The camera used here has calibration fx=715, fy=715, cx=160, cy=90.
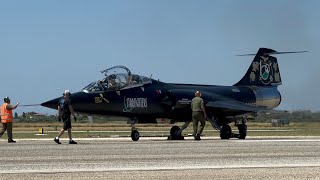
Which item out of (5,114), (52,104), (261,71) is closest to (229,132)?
(261,71)

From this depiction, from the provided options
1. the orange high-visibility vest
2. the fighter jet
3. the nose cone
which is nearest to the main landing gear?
the fighter jet

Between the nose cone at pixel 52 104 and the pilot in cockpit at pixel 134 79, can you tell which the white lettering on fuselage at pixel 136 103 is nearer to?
the pilot in cockpit at pixel 134 79

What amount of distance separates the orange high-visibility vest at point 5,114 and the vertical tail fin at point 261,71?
13.1 meters

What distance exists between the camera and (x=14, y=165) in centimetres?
1293

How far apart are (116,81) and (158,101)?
2.10 metres

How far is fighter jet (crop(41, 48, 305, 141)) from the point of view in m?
27.0

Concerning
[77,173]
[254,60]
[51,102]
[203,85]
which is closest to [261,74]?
[254,60]

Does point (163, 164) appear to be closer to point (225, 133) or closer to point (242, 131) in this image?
point (225, 133)

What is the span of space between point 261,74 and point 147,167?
23.3m

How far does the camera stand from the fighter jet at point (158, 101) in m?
27.0

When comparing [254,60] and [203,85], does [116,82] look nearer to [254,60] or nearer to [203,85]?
[203,85]

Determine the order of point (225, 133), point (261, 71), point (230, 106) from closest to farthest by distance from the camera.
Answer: point (225, 133) → point (230, 106) → point (261, 71)

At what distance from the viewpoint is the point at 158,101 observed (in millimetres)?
28859

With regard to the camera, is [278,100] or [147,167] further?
[278,100]
